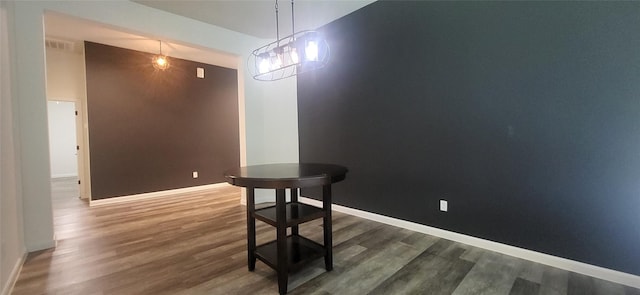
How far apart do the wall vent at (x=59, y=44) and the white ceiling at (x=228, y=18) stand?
206mm

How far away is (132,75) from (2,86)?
2856 mm

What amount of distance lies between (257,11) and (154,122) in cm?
299

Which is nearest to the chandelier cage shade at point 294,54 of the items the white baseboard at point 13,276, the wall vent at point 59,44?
the white baseboard at point 13,276

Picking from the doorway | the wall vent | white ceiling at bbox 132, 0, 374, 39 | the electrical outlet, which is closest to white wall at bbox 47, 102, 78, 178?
the doorway

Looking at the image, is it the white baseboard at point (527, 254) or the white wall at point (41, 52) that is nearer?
the white baseboard at point (527, 254)

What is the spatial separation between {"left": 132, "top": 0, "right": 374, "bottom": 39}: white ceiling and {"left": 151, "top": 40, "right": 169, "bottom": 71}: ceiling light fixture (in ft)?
5.48

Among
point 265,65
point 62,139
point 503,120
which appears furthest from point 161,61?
point 62,139

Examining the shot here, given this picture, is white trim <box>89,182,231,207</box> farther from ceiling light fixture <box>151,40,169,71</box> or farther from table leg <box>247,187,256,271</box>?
table leg <box>247,187,256,271</box>

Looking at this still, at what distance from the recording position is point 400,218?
307 cm

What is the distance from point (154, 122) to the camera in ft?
16.1

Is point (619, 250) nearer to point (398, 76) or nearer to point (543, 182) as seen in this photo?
point (543, 182)

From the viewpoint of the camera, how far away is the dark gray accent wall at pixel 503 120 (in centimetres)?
189

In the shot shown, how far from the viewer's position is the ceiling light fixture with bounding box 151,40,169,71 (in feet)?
15.4

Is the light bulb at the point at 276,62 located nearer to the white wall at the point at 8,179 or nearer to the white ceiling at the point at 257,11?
the white ceiling at the point at 257,11
